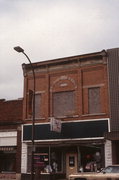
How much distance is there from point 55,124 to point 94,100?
394 cm

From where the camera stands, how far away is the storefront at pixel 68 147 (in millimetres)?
28922

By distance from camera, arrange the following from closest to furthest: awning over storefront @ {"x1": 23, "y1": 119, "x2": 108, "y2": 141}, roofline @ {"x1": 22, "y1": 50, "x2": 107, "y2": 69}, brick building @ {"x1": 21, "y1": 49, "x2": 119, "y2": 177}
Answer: awning over storefront @ {"x1": 23, "y1": 119, "x2": 108, "y2": 141}
brick building @ {"x1": 21, "y1": 49, "x2": 119, "y2": 177}
roofline @ {"x1": 22, "y1": 50, "x2": 107, "y2": 69}

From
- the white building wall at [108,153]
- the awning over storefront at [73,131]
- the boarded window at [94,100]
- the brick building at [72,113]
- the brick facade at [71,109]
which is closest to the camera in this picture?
the white building wall at [108,153]

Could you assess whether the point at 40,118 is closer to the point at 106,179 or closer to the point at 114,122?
the point at 114,122

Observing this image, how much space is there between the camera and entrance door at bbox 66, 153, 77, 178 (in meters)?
30.2

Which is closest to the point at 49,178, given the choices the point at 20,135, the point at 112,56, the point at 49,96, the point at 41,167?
the point at 41,167

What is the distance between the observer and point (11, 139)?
109 feet

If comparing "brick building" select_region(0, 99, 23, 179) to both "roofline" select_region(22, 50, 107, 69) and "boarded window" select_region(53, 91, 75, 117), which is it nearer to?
"boarded window" select_region(53, 91, 75, 117)

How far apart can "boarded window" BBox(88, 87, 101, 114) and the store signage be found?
2.84 meters

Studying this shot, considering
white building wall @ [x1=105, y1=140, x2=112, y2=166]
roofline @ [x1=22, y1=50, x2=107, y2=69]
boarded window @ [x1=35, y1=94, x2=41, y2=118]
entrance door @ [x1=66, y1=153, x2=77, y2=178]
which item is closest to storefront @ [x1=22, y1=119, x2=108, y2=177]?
entrance door @ [x1=66, y1=153, x2=77, y2=178]

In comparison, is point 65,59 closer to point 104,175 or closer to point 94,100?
point 94,100

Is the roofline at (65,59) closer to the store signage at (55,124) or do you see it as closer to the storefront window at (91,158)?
the store signage at (55,124)

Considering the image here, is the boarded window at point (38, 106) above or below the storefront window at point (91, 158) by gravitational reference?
above

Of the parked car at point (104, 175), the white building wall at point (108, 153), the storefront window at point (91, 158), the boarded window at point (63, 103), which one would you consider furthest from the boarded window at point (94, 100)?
the parked car at point (104, 175)
